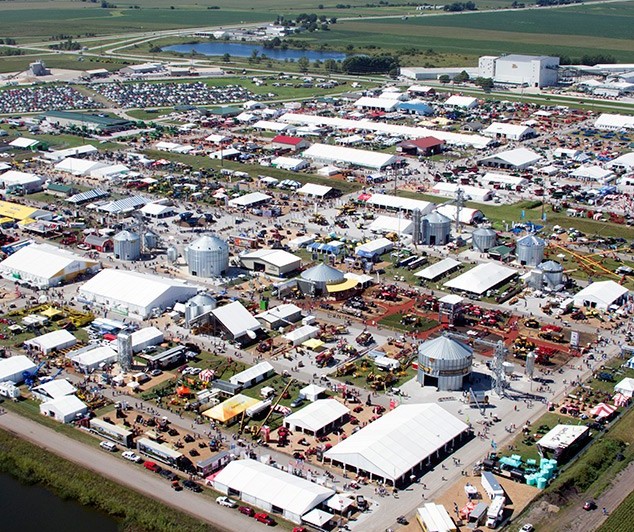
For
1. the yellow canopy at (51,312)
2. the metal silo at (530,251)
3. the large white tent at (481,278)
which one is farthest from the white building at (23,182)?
the metal silo at (530,251)

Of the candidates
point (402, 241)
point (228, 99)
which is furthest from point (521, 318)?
point (228, 99)

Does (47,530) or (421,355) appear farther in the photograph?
(421,355)

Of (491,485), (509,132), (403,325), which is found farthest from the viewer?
(509,132)

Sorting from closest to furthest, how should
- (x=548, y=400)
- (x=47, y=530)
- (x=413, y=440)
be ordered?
(x=47, y=530) < (x=413, y=440) < (x=548, y=400)

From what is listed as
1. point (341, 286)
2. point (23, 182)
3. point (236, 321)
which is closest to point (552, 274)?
point (341, 286)

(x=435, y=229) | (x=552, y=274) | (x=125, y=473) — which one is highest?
(x=435, y=229)

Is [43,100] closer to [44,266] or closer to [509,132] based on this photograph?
[509,132]

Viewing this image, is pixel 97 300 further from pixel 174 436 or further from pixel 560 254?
pixel 560 254
